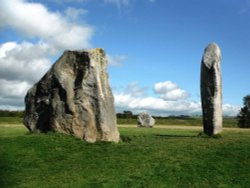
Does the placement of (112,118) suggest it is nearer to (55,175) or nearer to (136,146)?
(136,146)

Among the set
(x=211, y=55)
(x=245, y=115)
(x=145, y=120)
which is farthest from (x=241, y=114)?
(x=211, y=55)

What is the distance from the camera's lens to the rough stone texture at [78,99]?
21.7 metres

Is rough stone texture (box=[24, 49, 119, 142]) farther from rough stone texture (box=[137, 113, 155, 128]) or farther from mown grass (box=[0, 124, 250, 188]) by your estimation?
rough stone texture (box=[137, 113, 155, 128])

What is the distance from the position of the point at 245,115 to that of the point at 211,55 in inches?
2556

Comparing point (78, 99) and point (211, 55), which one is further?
point (211, 55)

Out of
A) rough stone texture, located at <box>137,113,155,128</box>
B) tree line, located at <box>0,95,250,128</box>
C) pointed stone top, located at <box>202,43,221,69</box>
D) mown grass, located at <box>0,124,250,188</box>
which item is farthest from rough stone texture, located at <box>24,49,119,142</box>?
tree line, located at <box>0,95,250,128</box>

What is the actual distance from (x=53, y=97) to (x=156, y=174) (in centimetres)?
943

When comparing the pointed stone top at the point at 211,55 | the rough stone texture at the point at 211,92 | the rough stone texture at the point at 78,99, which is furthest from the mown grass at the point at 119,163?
the pointed stone top at the point at 211,55

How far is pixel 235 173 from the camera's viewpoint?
15695 millimetres

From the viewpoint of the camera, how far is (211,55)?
27.0 m

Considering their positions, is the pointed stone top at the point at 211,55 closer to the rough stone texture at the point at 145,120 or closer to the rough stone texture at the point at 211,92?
the rough stone texture at the point at 211,92

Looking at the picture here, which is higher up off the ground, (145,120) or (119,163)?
(145,120)

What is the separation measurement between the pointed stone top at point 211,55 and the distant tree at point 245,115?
6105 cm

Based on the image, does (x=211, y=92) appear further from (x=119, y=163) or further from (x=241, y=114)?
(x=241, y=114)
